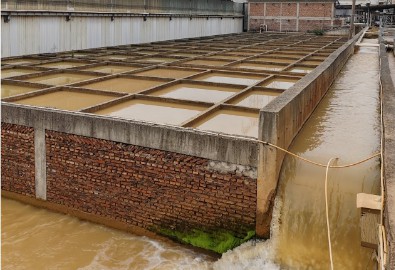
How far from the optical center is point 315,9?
45.9 metres

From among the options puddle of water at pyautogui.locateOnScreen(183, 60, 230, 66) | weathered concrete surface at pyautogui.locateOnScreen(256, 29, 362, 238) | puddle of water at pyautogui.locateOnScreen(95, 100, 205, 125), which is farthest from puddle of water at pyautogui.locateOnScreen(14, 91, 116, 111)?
puddle of water at pyautogui.locateOnScreen(183, 60, 230, 66)

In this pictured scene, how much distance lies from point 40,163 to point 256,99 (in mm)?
5474

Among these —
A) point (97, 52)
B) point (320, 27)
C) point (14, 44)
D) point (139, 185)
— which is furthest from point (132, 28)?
point (320, 27)

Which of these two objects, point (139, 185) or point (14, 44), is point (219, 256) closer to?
point (139, 185)

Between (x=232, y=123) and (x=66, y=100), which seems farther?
(x=66, y=100)

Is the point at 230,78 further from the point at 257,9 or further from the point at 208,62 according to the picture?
the point at 257,9

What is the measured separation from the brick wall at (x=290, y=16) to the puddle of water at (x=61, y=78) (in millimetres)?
34476

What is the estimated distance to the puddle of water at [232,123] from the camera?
28.7 ft

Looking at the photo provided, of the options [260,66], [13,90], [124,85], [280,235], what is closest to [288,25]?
[260,66]

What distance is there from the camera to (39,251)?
8109 millimetres

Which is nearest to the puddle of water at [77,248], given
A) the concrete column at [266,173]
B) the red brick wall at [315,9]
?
the concrete column at [266,173]

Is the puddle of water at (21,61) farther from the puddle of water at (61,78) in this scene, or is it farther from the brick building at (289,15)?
the brick building at (289,15)

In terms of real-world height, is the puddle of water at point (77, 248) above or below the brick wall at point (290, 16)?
below

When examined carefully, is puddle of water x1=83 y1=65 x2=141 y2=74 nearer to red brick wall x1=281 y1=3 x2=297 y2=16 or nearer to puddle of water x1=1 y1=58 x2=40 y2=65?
puddle of water x1=1 y1=58 x2=40 y2=65
